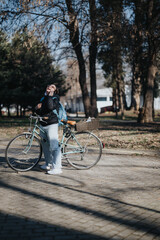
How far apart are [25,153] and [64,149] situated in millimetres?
844

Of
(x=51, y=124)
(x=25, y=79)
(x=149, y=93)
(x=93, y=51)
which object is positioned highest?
(x=93, y=51)

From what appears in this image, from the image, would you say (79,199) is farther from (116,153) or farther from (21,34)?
(21,34)

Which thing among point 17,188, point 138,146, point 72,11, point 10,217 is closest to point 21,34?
point 72,11

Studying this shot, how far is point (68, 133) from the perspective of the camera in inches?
272

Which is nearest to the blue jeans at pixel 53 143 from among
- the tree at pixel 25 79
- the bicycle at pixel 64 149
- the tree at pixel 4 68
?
the bicycle at pixel 64 149

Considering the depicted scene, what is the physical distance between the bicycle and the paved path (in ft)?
0.74

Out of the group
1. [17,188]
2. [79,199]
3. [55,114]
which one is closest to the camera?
[79,199]

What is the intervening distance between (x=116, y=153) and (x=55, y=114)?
10.4 feet

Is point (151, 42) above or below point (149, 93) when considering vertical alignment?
above

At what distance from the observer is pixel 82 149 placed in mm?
6973

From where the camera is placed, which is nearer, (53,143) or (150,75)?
(53,143)

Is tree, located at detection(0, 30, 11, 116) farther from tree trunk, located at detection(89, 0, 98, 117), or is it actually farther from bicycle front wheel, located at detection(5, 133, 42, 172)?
bicycle front wheel, located at detection(5, 133, 42, 172)

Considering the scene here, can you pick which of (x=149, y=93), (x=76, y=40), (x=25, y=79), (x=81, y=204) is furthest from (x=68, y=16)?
(x=25, y=79)

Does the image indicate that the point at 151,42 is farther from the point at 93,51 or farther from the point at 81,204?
the point at 81,204
